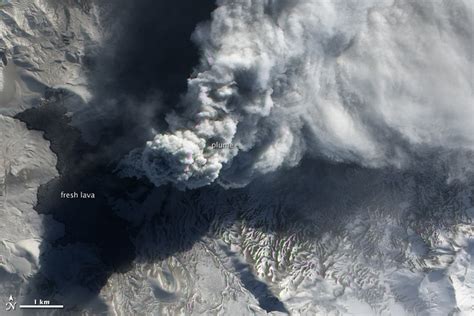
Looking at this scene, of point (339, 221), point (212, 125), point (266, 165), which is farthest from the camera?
point (339, 221)

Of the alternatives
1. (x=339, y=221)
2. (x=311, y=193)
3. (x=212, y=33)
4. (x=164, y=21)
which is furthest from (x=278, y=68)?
(x=339, y=221)

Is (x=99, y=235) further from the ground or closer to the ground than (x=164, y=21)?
closer to the ground

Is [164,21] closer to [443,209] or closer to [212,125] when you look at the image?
[212,125]

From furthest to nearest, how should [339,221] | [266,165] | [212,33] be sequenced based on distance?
[339,221]
[266,165]
[212,33]

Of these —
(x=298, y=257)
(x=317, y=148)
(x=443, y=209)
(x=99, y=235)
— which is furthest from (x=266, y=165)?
(x=443, y=209)

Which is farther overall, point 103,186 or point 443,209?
point 443,209

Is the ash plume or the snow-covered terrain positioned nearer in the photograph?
the ash plume

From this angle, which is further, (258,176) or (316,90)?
(258,176)

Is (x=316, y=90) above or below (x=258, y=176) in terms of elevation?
above

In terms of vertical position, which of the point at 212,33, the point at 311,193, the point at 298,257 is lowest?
the point at 298,257

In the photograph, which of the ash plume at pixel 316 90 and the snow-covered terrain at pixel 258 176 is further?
the snow-covered terrain at pixel 258 176
